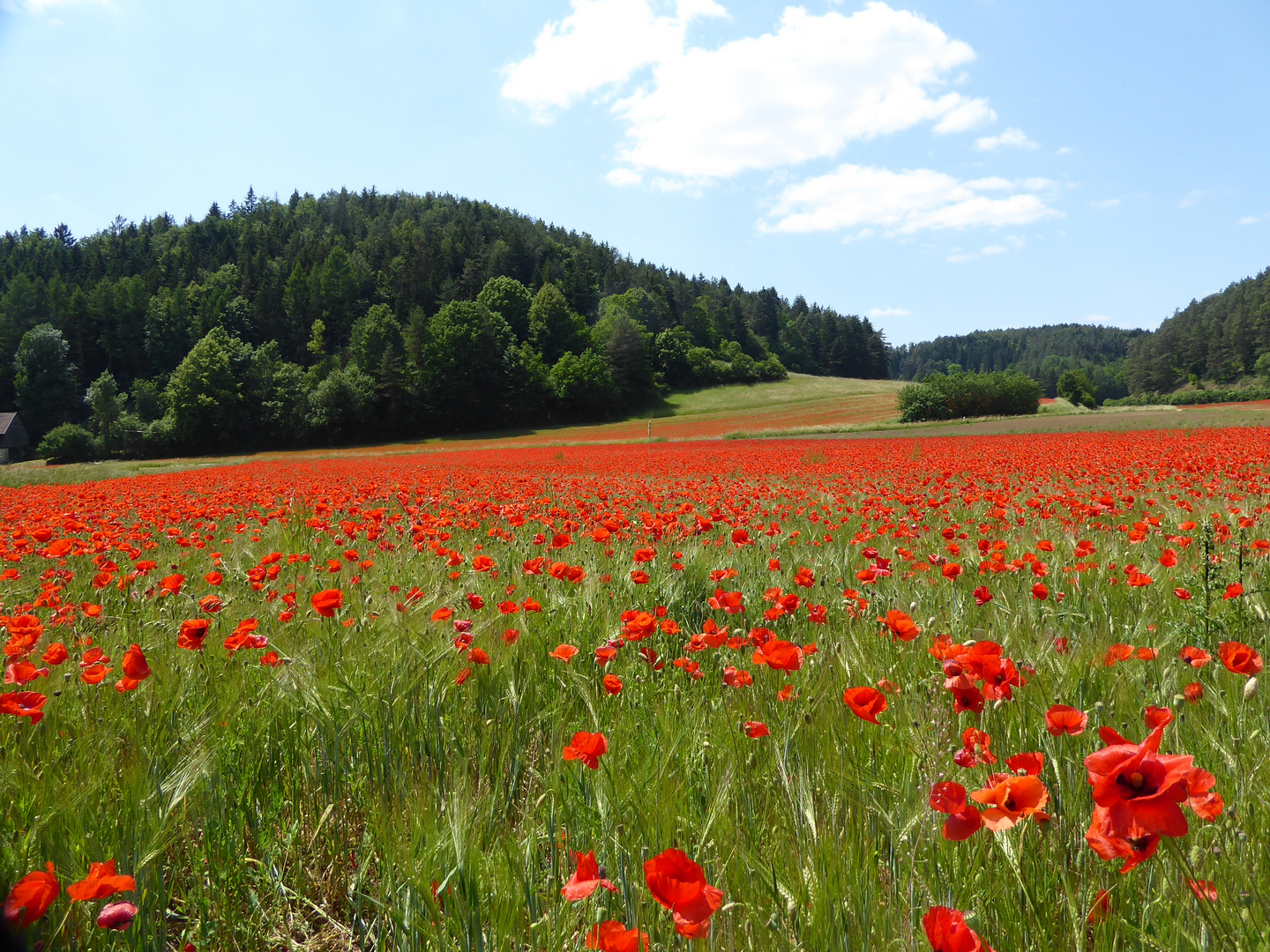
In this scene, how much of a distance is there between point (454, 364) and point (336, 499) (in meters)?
60.3

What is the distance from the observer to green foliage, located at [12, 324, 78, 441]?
6825 centimetres

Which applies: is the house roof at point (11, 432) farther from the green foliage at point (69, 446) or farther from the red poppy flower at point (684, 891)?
the red poppy flower at point (684, 891)

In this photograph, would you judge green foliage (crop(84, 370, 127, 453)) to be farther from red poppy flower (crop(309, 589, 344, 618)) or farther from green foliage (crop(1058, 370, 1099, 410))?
green foliage (crop(1058, 370, 1099, 410))

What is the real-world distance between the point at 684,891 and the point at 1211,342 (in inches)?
5791

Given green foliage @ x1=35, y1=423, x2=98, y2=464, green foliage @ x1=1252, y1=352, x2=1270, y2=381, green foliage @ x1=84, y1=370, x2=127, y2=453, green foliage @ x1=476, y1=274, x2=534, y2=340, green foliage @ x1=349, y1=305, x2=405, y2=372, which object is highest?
green foliage @ x1=476, y1=274, x2=534, y2=340

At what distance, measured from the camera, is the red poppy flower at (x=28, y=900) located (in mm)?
854

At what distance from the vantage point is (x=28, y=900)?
2.81 feet

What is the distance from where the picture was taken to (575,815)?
146 centimetres

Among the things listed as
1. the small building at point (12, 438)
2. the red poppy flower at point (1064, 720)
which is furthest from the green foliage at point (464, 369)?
the red poppy flower at point (1064, 720)

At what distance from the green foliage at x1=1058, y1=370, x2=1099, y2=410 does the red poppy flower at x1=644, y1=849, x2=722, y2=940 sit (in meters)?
97.7

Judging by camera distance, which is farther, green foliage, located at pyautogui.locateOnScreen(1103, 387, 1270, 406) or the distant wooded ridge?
the distant wooded ridge

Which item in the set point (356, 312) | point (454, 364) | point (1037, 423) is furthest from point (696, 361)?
point (1037, 423)

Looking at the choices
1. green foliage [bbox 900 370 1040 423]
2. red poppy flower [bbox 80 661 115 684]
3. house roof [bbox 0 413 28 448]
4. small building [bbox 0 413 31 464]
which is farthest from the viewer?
house roof [bbox 0 413 28 448]

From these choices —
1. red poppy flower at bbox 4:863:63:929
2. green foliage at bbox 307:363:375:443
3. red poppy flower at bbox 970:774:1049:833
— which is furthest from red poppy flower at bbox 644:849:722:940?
green foliage at bbox 307:363:375:443
